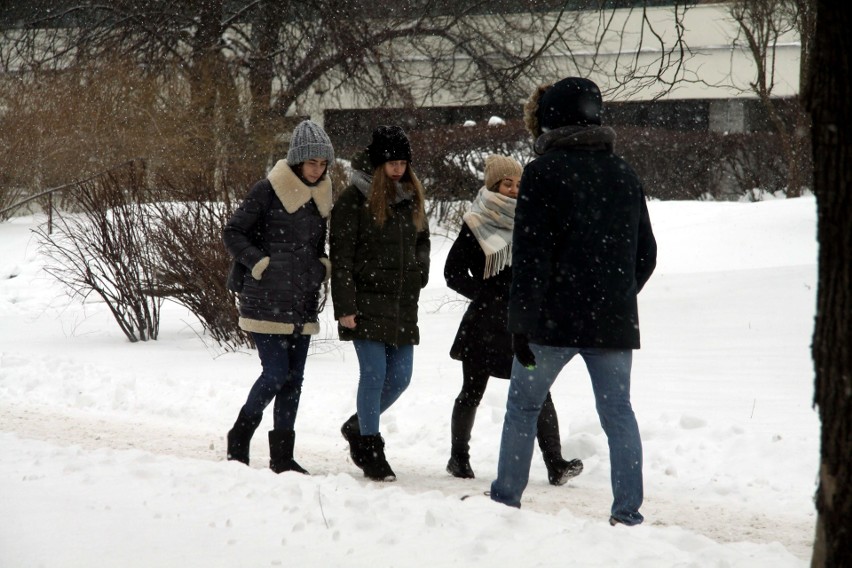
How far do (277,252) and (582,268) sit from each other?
1.80m

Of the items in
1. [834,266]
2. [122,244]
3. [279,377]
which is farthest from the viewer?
[122,244]

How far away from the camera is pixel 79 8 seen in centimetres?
2211

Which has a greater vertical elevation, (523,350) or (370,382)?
(523,350)

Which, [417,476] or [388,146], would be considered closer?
[388,146]

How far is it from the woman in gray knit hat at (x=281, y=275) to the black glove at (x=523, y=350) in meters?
1.50

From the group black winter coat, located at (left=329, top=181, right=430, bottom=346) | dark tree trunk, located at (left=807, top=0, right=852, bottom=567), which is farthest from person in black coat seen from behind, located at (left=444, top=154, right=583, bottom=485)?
dark tree trunk, located at (left=807, top=0, right=852, bottom=567)

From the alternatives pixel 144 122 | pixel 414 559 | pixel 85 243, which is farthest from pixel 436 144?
pixel 414 559

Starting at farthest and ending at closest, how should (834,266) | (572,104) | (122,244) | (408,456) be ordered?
(122,244) → (408,456) → (572,104) → (834,266)

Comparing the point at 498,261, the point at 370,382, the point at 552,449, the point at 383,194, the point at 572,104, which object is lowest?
the point at 552,449

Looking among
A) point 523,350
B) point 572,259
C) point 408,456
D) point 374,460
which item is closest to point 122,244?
point 408,456

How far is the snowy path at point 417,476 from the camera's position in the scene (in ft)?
14.7

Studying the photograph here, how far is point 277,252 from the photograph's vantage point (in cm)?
511

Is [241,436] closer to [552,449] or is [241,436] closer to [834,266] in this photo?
[552,449]

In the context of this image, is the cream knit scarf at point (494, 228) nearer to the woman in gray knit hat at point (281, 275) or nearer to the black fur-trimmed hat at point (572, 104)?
the woman in gray knit hat at point (281, 275)
